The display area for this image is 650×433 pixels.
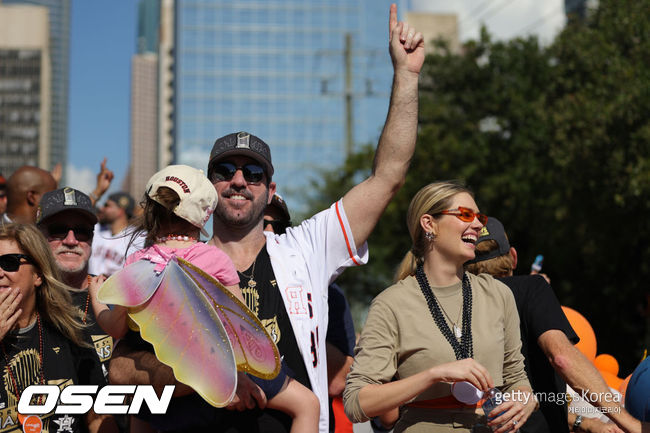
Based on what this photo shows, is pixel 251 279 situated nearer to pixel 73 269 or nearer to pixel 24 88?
pixel 73 269

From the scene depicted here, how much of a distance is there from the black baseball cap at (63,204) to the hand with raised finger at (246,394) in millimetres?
2496

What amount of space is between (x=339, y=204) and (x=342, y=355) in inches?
49.6

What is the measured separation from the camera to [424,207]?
403cm

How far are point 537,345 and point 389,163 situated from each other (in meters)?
1.24

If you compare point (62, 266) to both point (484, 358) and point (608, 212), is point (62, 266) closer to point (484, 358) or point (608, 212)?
point (484, 358)

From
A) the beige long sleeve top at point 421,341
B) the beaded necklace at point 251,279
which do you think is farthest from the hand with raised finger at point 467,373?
the beaded necklace at point 251,279

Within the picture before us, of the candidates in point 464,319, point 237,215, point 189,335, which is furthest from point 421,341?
point 237,215

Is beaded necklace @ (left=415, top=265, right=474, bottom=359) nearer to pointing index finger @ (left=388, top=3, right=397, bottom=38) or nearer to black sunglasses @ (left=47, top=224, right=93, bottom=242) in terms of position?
pointing index finger @ (left=388, top=3, right=397, bottom=38)

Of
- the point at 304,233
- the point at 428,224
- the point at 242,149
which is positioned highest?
the point at 242,149

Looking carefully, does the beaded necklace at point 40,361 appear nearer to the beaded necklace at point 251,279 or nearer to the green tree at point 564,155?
the beaded necklace at point 251,279

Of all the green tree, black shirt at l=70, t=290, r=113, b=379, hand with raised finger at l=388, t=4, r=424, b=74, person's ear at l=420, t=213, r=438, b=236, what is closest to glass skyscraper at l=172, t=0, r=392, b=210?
the green tree

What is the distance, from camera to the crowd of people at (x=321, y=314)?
354 cm

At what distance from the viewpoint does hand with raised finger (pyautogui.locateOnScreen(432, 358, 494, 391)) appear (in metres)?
3.29

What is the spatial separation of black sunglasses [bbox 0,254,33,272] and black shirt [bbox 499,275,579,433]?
2649 millimetres
